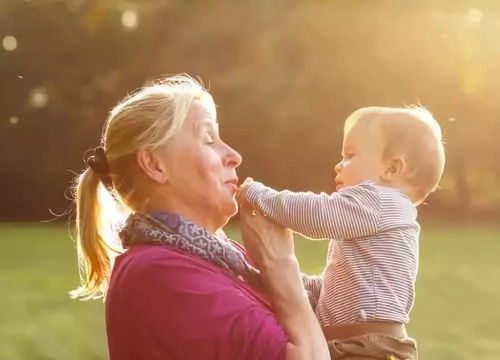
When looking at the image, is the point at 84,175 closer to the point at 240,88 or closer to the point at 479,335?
the point at 479,335

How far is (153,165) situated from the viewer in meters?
1.74

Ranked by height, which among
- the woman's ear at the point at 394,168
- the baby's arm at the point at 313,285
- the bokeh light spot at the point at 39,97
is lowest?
the bokeh light spot at the point at 39,97

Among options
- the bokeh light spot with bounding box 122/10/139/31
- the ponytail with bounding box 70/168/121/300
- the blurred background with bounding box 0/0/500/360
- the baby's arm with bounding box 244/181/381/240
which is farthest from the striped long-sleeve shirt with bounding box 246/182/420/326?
the bokeh light spot with bounding box 122/10/139/31

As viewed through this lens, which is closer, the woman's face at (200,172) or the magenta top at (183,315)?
the magenta top at (183,315)

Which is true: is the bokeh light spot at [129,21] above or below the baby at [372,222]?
above

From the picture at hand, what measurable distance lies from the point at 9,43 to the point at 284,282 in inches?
178

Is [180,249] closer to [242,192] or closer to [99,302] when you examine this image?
[242,192]

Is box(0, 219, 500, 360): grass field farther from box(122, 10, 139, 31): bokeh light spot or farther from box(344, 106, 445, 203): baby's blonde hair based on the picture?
box(344, 106, 445, 203): baby's blonde hair

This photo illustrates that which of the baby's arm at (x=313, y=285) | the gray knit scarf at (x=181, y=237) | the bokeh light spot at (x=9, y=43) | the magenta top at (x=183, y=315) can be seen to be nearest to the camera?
the magenta top at (x=183, y=315)

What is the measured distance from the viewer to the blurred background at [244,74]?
5.83m

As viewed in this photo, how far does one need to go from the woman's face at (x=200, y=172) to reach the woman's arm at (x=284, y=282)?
65 mm

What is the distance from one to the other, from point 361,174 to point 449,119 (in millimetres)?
4814

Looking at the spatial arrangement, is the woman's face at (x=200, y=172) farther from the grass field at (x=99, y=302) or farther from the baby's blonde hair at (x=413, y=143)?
the grass field at (x=99, y=302)

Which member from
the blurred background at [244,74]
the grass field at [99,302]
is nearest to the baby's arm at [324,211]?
the grass field at [99,302]
